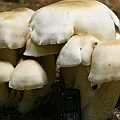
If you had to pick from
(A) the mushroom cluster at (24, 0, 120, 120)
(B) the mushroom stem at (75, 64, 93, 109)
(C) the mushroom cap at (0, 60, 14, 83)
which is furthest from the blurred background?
(C) the mushroom cap at (0, 60, 14, 83)

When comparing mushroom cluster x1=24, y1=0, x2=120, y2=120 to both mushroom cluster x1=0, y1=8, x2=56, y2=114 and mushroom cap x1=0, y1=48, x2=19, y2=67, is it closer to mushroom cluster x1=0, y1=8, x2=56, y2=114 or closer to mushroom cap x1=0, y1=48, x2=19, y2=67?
mushroom cluster x1=0, y1=8, x2=56, y2=114

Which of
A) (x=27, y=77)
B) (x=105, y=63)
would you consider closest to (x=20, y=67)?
(x=27, y=77)

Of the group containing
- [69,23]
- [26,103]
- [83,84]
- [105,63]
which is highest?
[69,23]

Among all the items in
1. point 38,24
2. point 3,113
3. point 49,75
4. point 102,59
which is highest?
point 38,24

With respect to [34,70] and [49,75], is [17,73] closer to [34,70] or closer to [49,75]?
[34,70]

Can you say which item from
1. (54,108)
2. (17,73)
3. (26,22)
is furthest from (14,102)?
(26,22)

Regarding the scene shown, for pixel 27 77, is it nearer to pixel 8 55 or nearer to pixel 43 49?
pixel 43 49

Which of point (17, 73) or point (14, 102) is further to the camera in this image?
point (14, 102)
